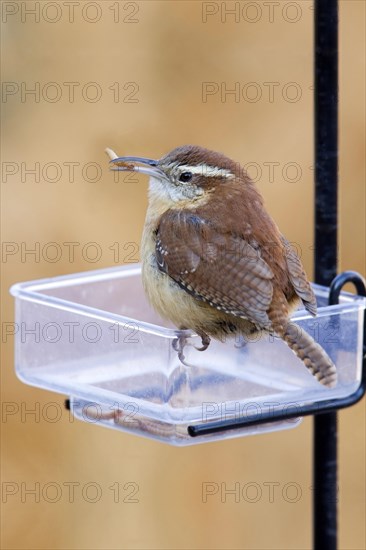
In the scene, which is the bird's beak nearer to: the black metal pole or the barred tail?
the black metal pole

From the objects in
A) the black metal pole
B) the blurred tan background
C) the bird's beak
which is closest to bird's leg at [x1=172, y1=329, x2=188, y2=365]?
the black metal pole

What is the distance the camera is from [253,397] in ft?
12.8

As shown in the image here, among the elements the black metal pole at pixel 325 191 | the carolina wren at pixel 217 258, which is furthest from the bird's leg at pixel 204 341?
the black metal pole at pixel 325 191

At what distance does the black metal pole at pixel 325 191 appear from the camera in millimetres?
3891

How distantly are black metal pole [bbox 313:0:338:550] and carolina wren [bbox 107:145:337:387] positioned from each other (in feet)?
0.63

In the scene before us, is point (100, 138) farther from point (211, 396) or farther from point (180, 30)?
point (211, 396)

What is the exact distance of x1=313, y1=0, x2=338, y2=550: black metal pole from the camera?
3.89 metres

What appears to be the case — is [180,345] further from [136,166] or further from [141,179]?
[141,179]

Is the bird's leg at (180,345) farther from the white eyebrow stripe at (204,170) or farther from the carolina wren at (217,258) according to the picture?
the white eyebrow stripe at (204,170)

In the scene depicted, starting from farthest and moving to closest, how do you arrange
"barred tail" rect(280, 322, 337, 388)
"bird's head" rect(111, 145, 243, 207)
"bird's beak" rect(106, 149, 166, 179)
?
"bird's head" rect(111, 145, 243, 207)
"bird's beak" rect(106, 149, 166, 179)
"barred tail" rect(280, 322, 337, 388)

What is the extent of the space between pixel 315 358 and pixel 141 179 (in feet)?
8.69

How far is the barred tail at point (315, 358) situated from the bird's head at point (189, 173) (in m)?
0.73

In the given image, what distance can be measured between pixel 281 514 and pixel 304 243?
127 centimetres

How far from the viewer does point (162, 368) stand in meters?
3.78
